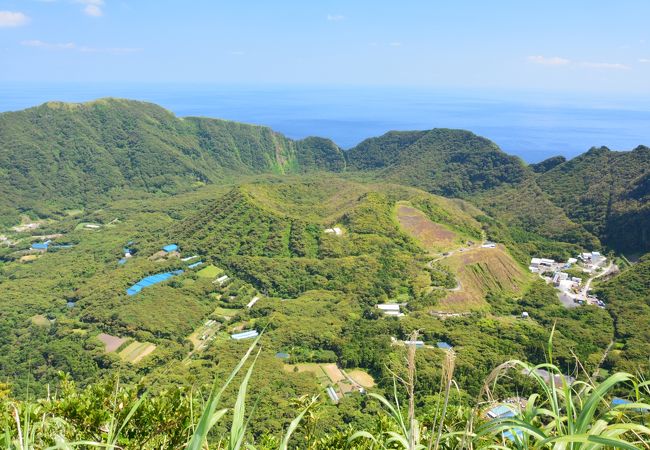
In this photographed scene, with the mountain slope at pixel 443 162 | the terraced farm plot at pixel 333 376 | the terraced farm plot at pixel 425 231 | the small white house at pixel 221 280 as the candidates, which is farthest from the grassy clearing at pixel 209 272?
the mountain slope at pixel 443 162

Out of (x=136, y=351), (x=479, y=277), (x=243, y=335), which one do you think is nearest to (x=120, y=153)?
(x=136, y=351)

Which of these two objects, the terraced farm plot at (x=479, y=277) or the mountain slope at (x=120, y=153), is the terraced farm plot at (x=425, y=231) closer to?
the terraced farm plot at (x=479, y=277)

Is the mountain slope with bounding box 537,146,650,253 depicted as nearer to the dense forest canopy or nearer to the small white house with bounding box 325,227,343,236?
the dense forest canopy

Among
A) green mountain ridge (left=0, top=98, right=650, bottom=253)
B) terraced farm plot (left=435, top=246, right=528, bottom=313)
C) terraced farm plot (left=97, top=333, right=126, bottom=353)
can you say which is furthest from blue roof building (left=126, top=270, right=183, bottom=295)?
green mountain ridge (left=0, top=98, right=650, bottom=253)

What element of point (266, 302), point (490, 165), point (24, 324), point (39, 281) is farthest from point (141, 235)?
point (490, 165)

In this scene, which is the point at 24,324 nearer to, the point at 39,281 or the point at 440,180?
the point at 39,281

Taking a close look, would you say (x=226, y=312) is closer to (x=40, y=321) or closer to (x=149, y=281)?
(x=149, y=281)
